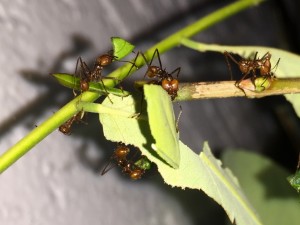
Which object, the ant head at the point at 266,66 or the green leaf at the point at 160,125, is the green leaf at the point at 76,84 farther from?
the ant head at the point at 266,66

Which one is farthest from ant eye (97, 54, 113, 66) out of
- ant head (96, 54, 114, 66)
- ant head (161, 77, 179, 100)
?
ant head (161, 77, 179, 100)

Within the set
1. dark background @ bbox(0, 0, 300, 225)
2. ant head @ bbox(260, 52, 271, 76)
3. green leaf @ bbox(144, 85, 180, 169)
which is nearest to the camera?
green leaf @ bbox(144, 85, 180, 169)

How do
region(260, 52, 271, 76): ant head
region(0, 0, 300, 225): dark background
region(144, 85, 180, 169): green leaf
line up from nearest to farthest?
region(144, 85, 180, 169): green leaf → region(260, 52, 271, 76): ant head → region(0, 0, 300, 225): dark background

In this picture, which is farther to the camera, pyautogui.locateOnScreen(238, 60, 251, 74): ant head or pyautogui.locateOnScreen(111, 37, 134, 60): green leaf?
pyautogui.locateOnScreen(238, 60, 251, 74): ant head

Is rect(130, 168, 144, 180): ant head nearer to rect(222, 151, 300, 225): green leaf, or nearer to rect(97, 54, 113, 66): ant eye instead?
rect(97, 54, 113, 66): ant eye

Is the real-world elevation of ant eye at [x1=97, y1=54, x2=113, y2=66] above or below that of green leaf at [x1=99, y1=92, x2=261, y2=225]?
above

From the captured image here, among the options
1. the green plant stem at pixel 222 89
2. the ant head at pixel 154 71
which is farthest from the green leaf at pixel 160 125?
the ant head at pixel 154 71
